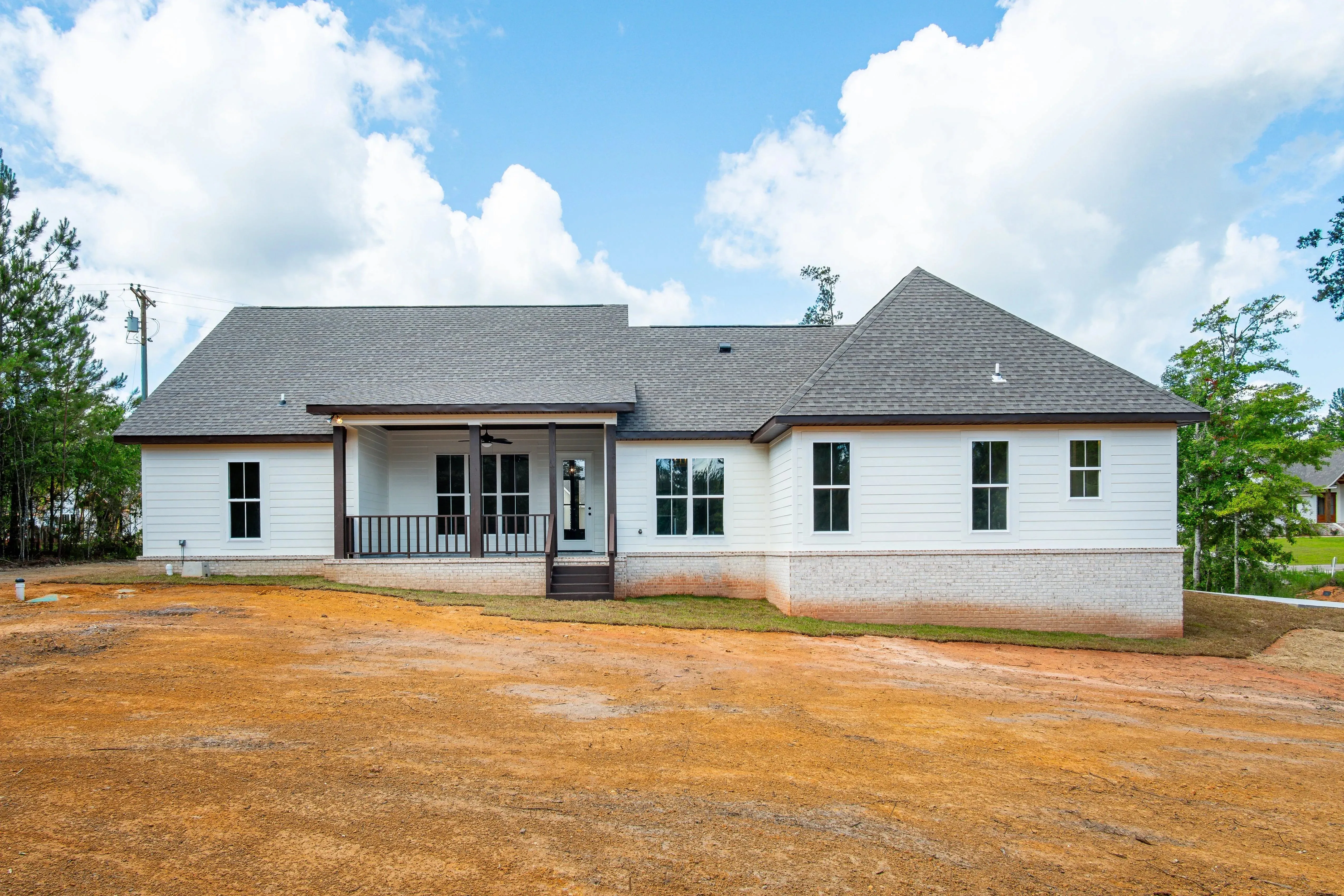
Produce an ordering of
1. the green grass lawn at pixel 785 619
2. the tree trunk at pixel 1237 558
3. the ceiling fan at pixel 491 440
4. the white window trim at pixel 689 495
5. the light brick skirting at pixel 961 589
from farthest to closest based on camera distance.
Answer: the tree trunk at pixel 1237 558 → the ceiling fan at pixel 491 440 → the white window trim at pixel 689 495 → the light brick skirting at pixel 961 589 → the green grass lawn at pixel 785 619

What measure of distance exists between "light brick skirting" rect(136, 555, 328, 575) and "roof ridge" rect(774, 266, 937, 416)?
977 centimetres

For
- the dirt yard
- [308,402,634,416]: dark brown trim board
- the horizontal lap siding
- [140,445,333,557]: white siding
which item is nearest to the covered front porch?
[308,402,634,416]: dark brown trim board

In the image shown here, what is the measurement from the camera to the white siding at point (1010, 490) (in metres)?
13.1

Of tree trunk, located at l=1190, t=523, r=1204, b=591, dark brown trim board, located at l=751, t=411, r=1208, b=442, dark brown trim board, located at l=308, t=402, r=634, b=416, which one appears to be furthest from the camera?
tree trunk, located at l=1190, t=523, r=1204, b=591

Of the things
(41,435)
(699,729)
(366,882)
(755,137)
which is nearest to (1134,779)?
(699,729)

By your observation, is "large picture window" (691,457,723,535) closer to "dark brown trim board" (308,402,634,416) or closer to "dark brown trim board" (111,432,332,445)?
"dark brown trim board" (308,402,634,416)

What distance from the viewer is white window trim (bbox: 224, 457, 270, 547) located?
15.4 meters

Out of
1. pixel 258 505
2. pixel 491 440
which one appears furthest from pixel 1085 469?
pixel 258 505

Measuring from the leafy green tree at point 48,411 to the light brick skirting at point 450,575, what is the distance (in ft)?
37.9

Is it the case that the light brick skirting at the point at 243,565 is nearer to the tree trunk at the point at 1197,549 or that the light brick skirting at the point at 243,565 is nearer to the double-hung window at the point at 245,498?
the double-hung window at the point at 245,498

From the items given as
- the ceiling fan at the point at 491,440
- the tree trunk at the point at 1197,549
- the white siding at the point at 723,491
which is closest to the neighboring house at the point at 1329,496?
the tree trunk at the point at 1197,549

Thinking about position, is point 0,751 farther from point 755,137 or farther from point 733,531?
point 755,137

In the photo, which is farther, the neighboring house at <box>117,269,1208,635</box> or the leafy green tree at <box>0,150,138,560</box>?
the leafy green tree at <box>0,150,138,560</box>

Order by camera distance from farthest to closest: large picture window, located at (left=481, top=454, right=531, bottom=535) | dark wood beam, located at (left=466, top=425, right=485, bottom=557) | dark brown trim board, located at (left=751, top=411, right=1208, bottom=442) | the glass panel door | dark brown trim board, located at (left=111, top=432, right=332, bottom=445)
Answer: the glass panel door
large picture window, located at (left=481, top=454, right=531, bottom=535)
dark brown trim board, located at (left=111, top=432, right=332, bottom=445)
dark wood beam, located at (left=466, top=425, right=485, bottom=557)
dark brown trim board, located at (left=751, top=411, right=1208, bottom=442)
